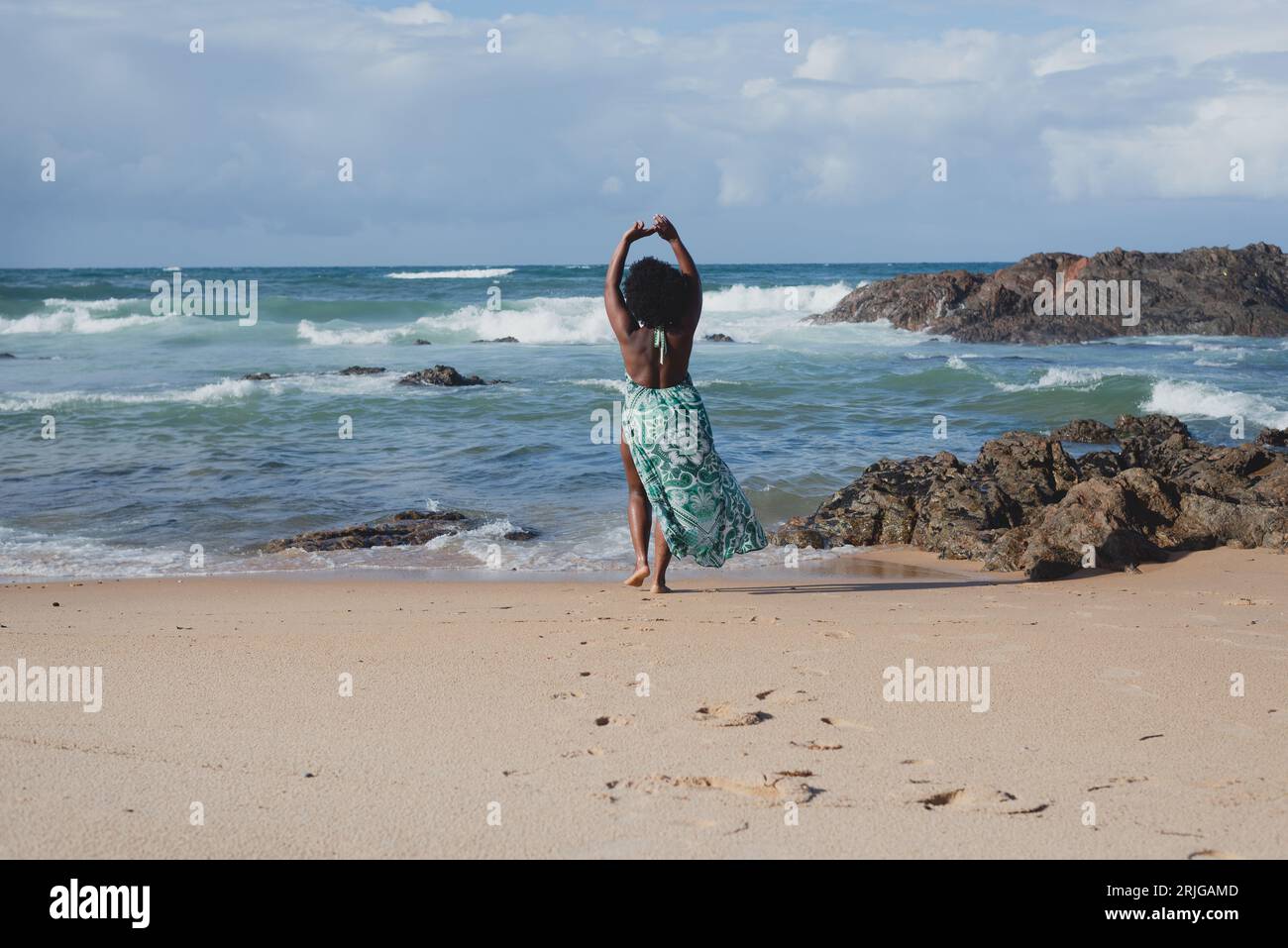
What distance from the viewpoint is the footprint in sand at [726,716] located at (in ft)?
12.5

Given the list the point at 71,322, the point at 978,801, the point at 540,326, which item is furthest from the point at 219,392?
the point at 71,322

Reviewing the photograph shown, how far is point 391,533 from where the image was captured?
8.40 meters

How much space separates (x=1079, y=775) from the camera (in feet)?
10.8

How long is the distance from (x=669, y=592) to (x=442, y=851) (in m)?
3.67

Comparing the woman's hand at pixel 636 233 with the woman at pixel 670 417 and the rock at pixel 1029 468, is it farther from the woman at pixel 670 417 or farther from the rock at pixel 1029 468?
the rock at pixel 1029 468

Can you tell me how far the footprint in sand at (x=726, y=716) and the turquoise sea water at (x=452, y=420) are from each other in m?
3.85

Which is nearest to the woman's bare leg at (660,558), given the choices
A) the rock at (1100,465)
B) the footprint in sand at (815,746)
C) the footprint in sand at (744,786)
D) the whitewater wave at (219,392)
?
the footprint in sand at (815,746)

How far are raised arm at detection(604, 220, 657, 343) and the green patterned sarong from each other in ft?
1.02

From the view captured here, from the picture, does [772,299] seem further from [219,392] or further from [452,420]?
[452,420]

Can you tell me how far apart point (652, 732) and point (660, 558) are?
264 centimetres

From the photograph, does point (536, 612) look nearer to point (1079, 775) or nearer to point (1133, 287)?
point (1079, 775)

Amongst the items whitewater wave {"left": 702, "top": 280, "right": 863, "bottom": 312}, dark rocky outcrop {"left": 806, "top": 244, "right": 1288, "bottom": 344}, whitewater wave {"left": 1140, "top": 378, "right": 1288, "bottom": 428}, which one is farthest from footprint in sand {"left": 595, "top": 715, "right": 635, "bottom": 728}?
whitewater wave {"left": 702, "top": 280, "right": 863, "bottom": 312}

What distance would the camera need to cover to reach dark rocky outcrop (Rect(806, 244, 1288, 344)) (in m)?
26.8
